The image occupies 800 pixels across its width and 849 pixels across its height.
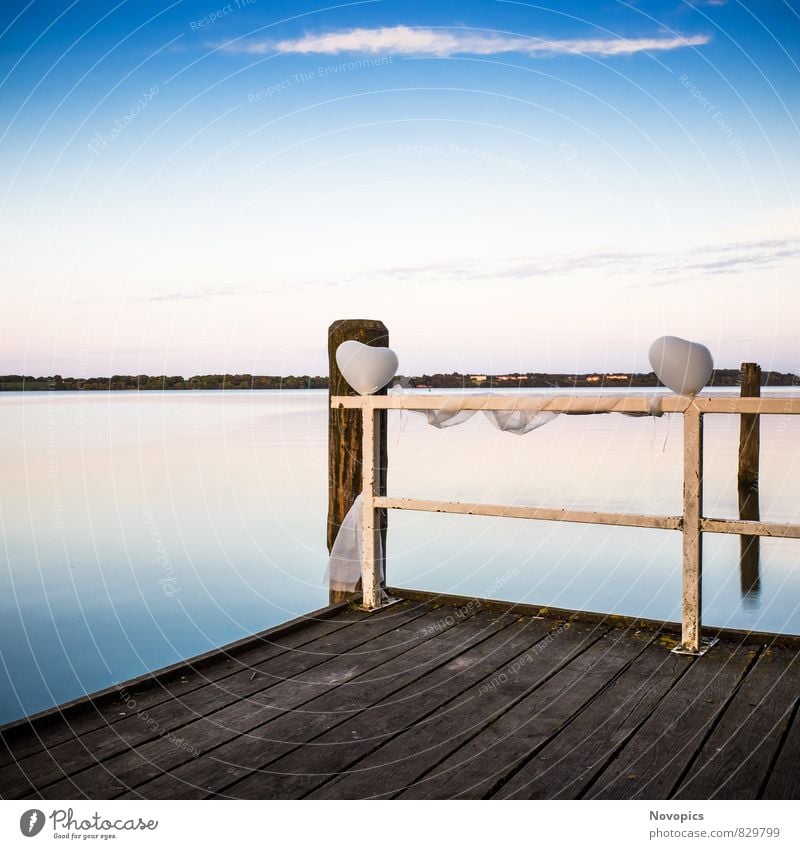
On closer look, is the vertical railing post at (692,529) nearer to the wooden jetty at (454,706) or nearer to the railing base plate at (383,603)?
the wooden jetty at (454,706)

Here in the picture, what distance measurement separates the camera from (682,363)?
4.08 m

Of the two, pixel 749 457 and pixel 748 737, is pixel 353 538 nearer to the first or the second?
pixel 748 737

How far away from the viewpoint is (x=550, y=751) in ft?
9.68

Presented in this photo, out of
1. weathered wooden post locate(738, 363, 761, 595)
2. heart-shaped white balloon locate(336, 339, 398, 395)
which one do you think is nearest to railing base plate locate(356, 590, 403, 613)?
heart-shaped white balloon locate(336, 339, 398, 395)

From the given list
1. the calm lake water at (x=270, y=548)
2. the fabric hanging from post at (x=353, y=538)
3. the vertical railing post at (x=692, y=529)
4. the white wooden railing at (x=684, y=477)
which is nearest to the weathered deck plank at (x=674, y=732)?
the vertical railing post at (x=692, y=529)

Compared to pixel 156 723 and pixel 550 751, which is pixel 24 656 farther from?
pixel 550 751

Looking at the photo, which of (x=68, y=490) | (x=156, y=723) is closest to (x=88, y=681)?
(x=156, y=723)

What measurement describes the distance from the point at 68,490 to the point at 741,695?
1444 centimetres

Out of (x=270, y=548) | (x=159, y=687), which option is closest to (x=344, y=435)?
(x=159, y=687)

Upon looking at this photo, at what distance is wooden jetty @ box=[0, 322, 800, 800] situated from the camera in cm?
273

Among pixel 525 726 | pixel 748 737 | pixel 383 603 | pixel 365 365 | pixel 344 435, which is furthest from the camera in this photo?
pixel 344 435

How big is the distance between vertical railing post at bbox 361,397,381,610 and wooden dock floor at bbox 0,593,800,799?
1.79ft

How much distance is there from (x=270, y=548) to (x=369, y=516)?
5.95 meters

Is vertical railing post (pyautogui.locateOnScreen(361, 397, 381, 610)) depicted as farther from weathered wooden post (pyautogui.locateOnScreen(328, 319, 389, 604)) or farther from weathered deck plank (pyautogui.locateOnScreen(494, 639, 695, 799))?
weathered deck plank (pyautogui.locateOnScreen(494, 639, 695, 799))
